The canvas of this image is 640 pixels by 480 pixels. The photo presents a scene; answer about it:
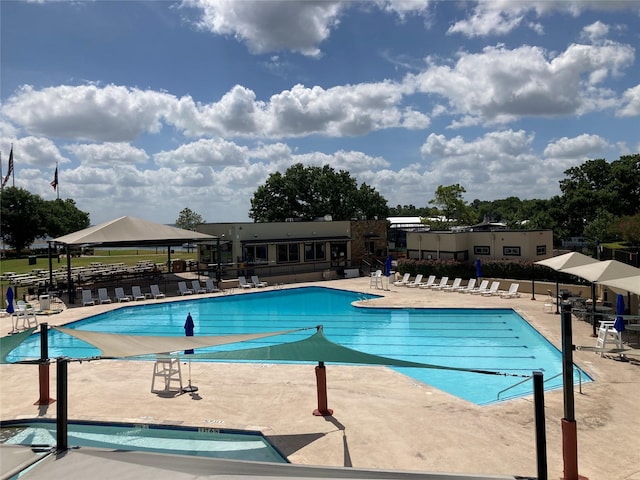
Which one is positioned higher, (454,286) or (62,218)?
(62,218)

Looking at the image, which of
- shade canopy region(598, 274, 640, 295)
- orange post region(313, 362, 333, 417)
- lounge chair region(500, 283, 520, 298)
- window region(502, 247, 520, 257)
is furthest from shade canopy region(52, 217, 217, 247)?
shade canopy region(598, 274, 640, 295)

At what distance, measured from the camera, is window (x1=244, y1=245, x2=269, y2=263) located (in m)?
30.6

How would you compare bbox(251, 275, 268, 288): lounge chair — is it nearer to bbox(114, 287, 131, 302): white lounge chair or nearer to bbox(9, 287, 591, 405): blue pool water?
bbox(9, 287, 591, 405): blue pool water

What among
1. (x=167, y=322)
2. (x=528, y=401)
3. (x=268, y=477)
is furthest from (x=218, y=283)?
(x=268, y=477)

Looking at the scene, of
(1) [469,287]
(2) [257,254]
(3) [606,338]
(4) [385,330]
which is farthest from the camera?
(2) [257,254]

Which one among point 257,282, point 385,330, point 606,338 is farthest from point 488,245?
point 606,338

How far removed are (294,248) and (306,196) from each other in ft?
73.2

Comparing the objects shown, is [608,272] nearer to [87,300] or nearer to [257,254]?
[87,300]

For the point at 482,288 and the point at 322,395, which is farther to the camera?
the point at 482,288

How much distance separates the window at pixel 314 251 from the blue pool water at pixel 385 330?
24.3ft

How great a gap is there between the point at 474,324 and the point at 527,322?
81.8 inches

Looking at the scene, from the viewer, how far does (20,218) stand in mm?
52188

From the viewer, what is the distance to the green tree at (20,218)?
51.2 metres

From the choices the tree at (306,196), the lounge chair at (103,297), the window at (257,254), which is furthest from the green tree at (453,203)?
the lounge chair at (103,297)
